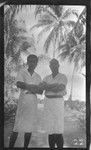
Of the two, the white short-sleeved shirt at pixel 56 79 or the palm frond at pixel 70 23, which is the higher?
the palm frond at pixel 70 23

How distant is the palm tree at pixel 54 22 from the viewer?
2.94m

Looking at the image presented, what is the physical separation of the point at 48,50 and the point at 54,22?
26cm

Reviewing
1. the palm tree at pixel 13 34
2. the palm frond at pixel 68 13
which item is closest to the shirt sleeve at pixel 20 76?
the palm tree at pixel 13 34

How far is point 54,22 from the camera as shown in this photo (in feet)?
9.72

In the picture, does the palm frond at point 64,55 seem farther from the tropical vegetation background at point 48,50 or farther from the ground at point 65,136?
the ground at point 65,136

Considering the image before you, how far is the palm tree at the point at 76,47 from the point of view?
2.94m

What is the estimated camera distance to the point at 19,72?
9.68 ft

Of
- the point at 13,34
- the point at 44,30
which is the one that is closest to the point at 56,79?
the point at 44,30

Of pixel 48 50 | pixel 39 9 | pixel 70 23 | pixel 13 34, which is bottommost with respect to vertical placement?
pixel 48 50

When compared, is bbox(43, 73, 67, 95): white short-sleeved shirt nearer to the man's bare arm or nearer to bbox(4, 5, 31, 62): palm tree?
the man's bare arm

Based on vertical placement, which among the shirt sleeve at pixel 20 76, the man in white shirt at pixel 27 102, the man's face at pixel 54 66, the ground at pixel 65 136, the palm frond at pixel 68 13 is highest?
the palm frond at pixel 68 13

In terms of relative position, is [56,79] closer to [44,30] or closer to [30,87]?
[30,87]

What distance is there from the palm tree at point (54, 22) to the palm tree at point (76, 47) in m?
0.05

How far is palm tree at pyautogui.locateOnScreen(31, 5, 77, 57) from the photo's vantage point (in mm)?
2938
